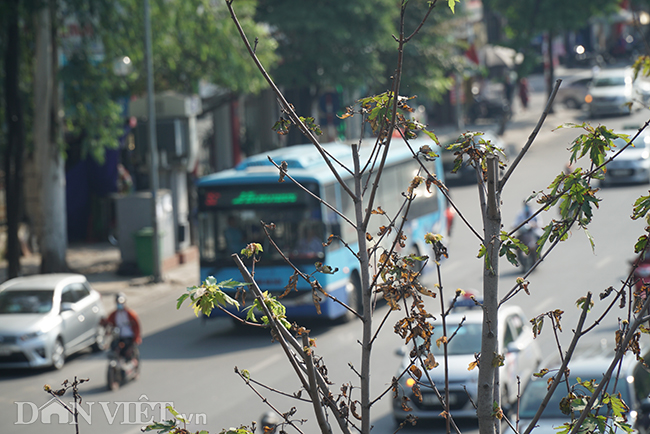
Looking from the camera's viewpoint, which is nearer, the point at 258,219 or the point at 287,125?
the point at 287,125

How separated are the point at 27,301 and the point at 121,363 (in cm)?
287

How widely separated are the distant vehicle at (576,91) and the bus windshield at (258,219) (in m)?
31.7

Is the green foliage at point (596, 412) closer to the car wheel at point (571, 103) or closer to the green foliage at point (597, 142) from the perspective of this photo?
the green foliage at point (597, 142)

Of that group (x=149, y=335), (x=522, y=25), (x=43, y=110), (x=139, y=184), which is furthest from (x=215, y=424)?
(x=522, y=25)

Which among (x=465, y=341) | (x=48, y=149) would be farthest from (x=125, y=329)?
(x=48, y=149)

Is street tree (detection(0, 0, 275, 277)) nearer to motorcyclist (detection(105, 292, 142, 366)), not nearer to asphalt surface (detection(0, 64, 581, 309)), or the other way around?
asphalt surface (detection(0, 64, 581, 309))

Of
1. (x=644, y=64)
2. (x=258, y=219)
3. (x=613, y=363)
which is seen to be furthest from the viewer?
(x=258, y=219)

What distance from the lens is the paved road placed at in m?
12.2

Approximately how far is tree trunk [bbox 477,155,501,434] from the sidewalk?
17.0 m

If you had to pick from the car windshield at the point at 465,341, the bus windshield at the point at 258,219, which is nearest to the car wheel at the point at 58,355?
the bus windshield at the point at 258,219

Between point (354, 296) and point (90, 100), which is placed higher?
point (90, 100)

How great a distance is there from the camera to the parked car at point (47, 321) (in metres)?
14.6

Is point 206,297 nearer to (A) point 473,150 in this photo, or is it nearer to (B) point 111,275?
(A) point 473,150

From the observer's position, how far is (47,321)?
1501 centimetres
